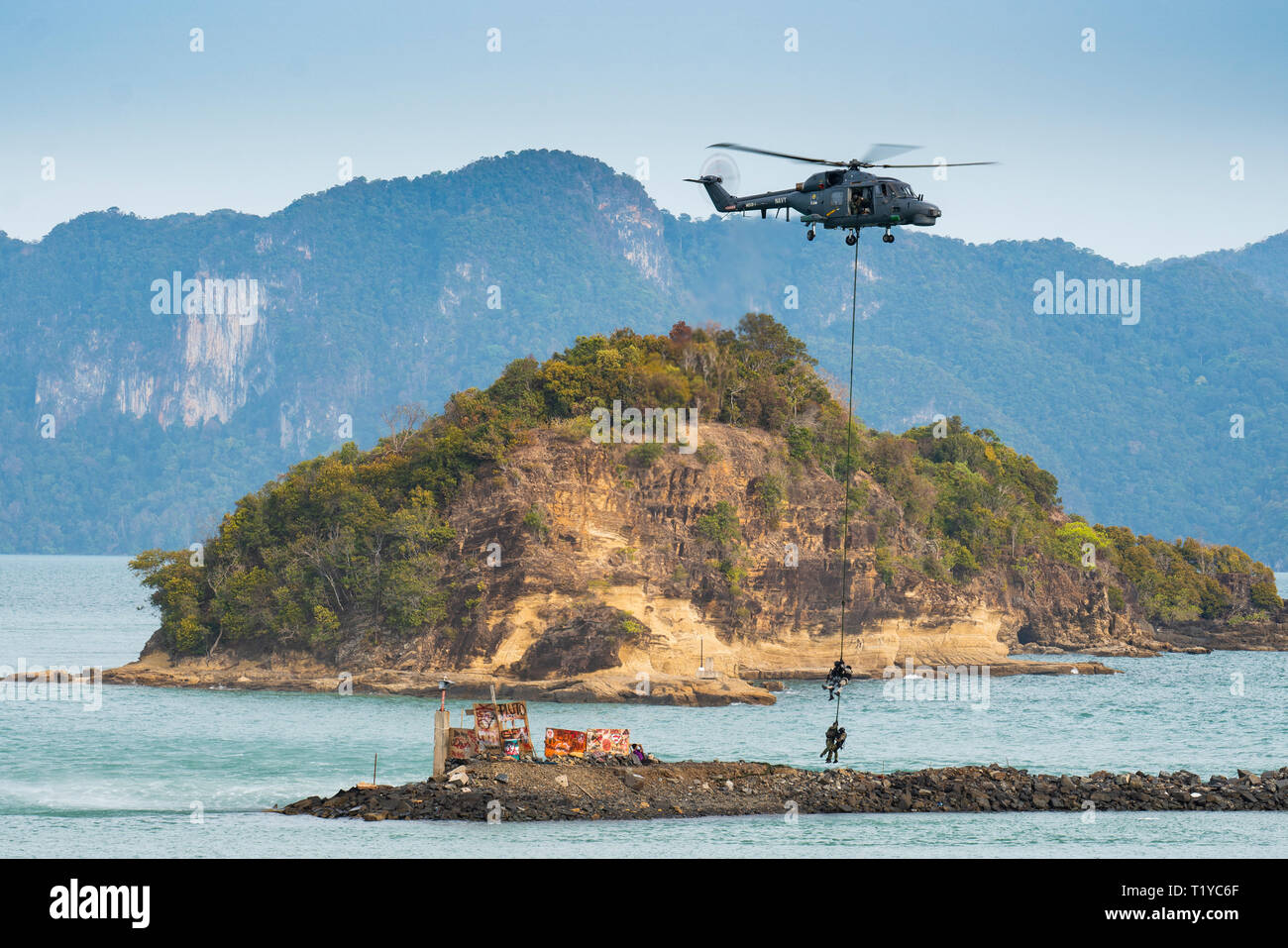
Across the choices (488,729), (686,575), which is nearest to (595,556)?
(686,575)

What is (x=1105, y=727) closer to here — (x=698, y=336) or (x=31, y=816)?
(x=698, y=336)

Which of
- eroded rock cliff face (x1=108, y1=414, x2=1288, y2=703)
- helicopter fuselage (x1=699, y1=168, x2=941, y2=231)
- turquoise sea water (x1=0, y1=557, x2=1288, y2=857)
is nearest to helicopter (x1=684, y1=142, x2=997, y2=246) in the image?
helicopter fuselage (x1=699, y1=168, x2=941, y2=231)

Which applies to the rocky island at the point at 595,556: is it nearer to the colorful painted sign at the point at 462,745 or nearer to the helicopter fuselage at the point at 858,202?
the colorful painted sign at the point at 462,745

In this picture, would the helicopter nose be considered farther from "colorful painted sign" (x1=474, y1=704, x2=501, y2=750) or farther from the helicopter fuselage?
"colorful painted sign" (x1=474, y1=704, x2=501, y2=750)

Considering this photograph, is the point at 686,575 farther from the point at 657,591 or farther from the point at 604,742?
the point at 604,742

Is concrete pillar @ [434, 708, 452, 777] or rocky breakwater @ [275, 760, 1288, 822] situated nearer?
rocky breakwater @ [275, 760, 1288, 822]
